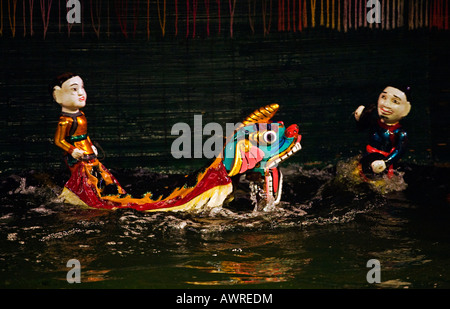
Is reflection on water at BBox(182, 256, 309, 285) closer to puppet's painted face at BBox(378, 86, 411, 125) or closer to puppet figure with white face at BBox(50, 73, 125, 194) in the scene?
puppet figure with white face at BBox(50, 73, 125, 194)

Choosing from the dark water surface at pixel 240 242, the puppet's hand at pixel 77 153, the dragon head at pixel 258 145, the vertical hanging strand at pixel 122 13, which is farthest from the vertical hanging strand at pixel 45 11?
the dragon head at pixel 258 145

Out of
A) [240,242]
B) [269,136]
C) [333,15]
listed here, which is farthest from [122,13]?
[240,242]

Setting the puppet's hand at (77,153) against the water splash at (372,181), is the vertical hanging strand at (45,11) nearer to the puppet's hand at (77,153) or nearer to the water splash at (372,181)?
the puppet's hand at (77,153)

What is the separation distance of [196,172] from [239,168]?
0.46 m

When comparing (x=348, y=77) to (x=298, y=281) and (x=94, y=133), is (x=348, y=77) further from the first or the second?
(x=298, y=281)

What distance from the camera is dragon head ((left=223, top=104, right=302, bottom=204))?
5.56m

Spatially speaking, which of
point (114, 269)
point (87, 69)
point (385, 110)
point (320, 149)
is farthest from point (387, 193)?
point (87, 69)

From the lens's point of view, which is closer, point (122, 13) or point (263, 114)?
point (263, 114)

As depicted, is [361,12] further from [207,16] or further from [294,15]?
[207,16]

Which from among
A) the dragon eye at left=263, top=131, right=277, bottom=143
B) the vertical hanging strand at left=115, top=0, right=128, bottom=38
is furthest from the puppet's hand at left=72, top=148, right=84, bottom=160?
the vertical hanging strand at left=115, top=0, right=128, bottom=38

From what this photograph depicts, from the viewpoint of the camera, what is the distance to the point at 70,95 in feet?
19.4

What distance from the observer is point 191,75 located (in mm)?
7848

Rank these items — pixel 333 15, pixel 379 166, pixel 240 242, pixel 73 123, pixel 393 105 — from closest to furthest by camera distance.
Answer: pixel 240 242 < pixel 73 123 < pixel 379 166 < pixel 393 105 < pixel 333 15

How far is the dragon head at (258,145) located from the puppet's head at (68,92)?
1.59 metres
